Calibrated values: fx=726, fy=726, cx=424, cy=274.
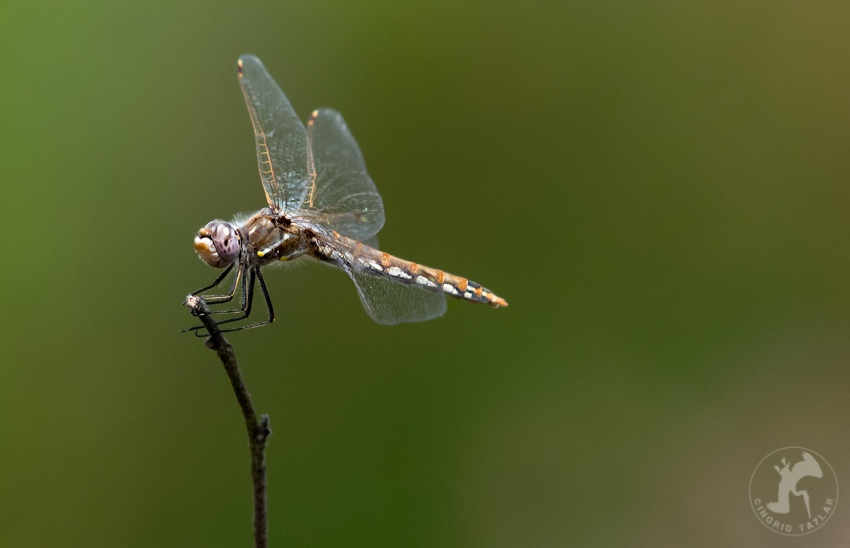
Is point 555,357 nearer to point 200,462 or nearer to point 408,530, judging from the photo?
point 408,530

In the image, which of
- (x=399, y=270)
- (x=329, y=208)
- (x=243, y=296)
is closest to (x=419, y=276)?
(x=399, y=270)

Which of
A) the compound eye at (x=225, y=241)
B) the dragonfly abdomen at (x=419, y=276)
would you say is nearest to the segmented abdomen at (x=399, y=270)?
the dragonfly abdomen at (x=419, y=276)

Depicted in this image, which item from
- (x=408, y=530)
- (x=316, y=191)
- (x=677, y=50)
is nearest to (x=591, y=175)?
(x=677, y=50)

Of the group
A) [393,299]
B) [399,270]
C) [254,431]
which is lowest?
[254,431]

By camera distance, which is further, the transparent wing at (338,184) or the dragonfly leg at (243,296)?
the transparent wing at (338,184)

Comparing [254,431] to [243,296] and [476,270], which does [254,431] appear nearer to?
[243,296]

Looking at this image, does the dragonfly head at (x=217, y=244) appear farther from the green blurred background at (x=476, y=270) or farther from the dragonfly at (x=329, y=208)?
the green blurred background at (x=476, y=270)
